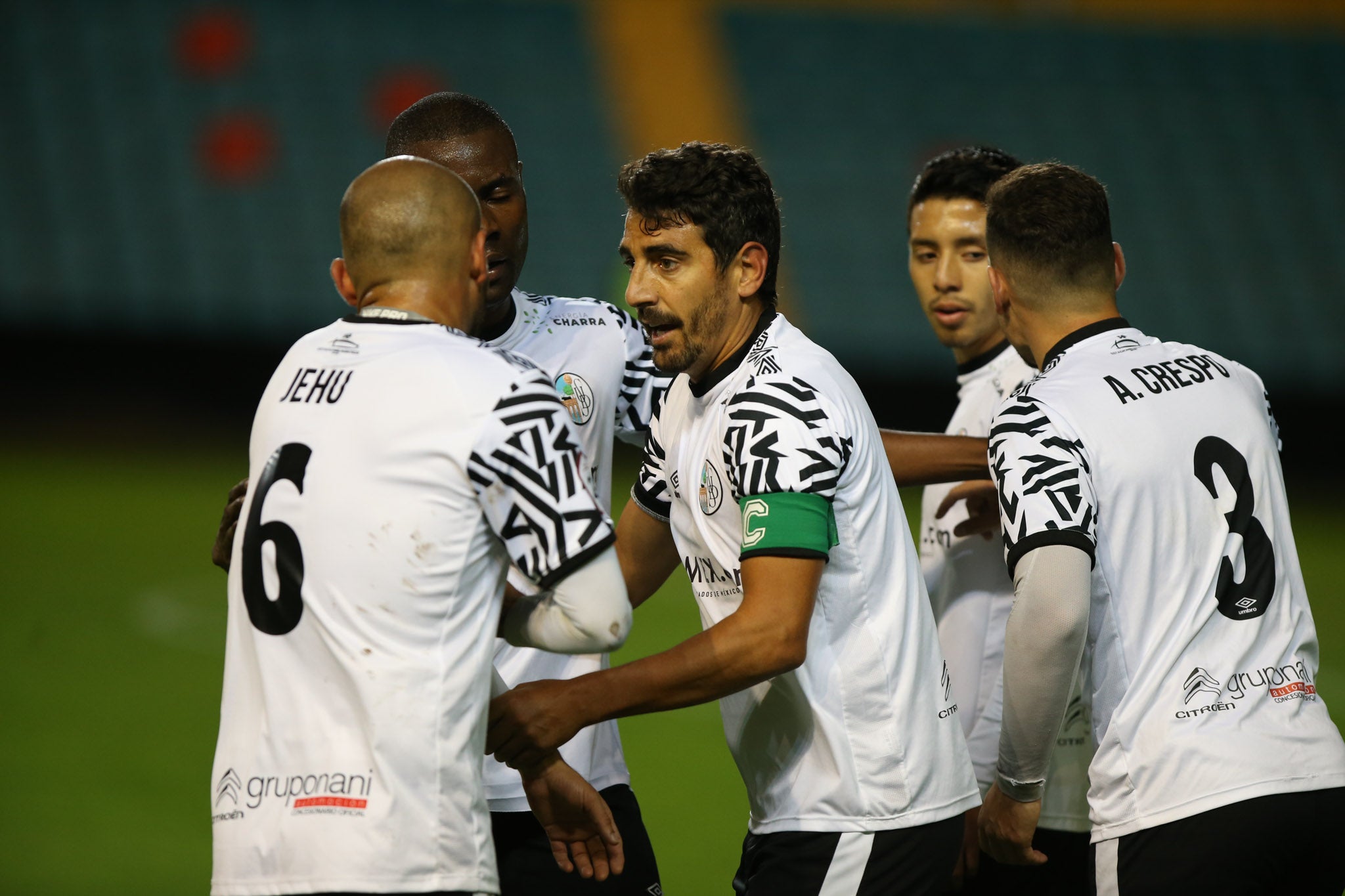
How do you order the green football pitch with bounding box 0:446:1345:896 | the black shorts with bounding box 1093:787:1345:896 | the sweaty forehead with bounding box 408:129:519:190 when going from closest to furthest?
the black shorts with bounding box 1093:787:1345:896 → the sweaty forehead with bounding box 408:129:519:190 → the green football pitch with bounding box 0:446:1345:896

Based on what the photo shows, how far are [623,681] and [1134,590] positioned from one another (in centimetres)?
122

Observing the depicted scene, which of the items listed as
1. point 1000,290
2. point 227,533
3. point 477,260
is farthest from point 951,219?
point 227,533

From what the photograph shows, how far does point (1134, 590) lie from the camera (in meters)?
3.22

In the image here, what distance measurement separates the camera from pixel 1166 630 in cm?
320

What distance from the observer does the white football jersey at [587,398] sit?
3592mm

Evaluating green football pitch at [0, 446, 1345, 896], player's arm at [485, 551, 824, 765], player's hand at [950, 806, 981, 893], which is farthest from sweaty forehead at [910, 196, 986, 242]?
green football pitch at [0, 446, 1345, 896]

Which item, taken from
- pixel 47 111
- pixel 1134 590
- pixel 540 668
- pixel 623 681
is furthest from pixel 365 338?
pixel 47 111

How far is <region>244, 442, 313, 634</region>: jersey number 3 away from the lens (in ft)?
8.73

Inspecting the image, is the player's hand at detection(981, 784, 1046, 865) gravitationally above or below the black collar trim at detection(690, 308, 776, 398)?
below

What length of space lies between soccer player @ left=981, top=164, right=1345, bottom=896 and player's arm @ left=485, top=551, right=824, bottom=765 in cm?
61

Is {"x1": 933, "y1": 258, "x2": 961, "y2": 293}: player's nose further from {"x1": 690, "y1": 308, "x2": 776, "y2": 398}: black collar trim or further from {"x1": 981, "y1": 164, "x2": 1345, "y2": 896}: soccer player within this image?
{"x1": 690, "y1": 308, "x2": 776, "y2": 398}: black collar trim

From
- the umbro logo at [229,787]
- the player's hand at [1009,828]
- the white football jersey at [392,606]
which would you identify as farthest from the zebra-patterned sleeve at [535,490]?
the player's hand at [1009,828]

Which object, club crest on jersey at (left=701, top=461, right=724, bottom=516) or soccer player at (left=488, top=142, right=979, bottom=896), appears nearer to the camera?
soccer player at (left=488, top=142, right=979, bottom=896)

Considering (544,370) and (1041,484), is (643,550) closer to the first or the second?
(544,370)
